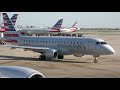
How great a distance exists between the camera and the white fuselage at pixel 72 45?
32688 millimetres

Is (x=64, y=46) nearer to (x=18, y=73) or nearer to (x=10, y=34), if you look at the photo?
(x=10, y=34)

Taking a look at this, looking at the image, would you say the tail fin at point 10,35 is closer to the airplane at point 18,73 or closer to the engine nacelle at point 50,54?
the engine nacelle at point 50,54

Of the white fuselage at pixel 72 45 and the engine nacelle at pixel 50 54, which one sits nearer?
the white fuselage at pixel 72 45

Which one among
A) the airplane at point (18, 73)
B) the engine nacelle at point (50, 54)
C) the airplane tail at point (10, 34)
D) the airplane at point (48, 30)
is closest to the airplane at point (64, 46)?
the engine nacelle at point (50, 54)

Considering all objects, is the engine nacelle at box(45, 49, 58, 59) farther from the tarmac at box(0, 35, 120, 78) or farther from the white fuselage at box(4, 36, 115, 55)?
the white fuselage at box(4, 36, 115, 55)

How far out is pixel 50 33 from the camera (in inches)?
4262

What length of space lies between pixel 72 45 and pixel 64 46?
49.6 inches

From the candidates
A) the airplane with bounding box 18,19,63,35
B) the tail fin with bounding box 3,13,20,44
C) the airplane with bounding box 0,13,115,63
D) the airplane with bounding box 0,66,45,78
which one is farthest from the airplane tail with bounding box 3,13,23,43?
the airplane with bounding box 18,19,63,35

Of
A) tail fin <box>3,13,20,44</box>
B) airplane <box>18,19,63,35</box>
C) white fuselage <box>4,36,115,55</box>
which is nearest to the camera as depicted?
white fuselage <box>4,36,115,55</box>

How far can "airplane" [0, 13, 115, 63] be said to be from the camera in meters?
32.8

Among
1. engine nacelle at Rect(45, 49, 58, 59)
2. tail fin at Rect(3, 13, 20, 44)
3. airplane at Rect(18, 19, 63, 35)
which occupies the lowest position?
engine nacelle at Rect(45, 49, 58, 59)
